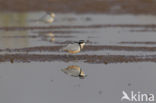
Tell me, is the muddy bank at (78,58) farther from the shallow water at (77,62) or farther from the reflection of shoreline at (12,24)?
the reflection of shoreline at (12,24)

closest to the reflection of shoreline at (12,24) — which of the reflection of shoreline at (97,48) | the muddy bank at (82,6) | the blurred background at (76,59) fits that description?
the blurred background at (76,59)

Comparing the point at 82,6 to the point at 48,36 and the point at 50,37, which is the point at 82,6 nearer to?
the point at 48,36

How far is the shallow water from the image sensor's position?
1260 cm

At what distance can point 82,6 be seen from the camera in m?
39.8

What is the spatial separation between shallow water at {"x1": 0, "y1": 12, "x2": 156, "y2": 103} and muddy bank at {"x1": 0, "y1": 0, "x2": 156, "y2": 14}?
9.83 meters

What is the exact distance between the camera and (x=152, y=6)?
126 ft
